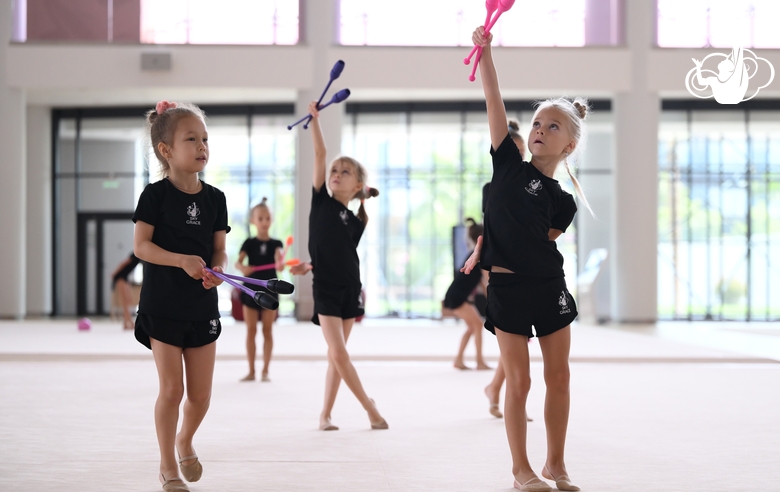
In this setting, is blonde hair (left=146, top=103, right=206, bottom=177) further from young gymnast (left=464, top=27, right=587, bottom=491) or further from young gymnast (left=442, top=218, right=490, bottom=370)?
young gymnast (left=442, top=218, right=490, bottom=370)

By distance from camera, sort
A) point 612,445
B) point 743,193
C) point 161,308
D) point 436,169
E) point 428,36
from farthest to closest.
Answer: point 743,193 < point 436,169 < point 428,36 < point 612,445 < point 161,308

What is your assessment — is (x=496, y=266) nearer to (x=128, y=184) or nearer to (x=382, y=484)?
(x=382, y=484)

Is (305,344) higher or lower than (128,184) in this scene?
lower

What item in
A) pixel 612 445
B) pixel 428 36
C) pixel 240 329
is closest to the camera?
pixel 612 445

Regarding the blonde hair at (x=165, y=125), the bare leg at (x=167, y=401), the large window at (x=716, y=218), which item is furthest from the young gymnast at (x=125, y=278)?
the large window at (x=716, y=218)

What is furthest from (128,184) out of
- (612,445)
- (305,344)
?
(612,445)

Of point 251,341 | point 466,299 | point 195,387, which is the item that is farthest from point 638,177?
point 195,387

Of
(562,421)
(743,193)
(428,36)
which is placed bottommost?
(562,421)

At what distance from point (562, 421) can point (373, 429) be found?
1.52m

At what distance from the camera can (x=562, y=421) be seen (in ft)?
10.4

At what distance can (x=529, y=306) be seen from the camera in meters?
3.12

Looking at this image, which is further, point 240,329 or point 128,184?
point 128,184

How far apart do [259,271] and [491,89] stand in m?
4.31

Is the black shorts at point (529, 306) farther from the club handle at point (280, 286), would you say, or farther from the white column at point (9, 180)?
the white column at point (9, 180)
